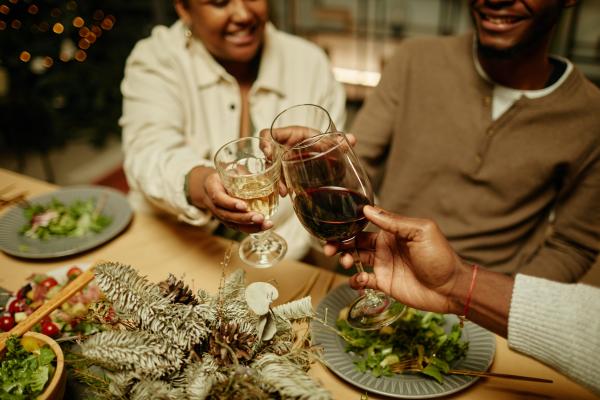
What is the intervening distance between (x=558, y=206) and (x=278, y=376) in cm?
132

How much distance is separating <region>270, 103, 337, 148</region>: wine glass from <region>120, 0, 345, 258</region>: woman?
0.39 metres

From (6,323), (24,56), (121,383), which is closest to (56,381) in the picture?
(121,383)

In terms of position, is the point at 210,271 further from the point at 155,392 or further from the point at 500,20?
the point at 500,20

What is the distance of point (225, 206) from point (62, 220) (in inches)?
26.6

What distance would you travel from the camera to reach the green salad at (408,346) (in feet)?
3.08

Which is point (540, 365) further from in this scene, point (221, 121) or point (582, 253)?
point (221, 121)

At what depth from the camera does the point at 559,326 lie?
0.89 m

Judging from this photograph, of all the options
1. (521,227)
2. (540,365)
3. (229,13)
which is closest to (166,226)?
(229,13)

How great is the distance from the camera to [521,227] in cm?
165

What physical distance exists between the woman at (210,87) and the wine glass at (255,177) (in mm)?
345

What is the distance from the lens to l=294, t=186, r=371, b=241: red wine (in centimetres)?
91

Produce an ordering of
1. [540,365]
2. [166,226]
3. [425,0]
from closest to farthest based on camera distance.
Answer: [540,365], [166,226], [425,0]

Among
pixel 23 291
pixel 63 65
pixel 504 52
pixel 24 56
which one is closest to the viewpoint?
pixel 23 291

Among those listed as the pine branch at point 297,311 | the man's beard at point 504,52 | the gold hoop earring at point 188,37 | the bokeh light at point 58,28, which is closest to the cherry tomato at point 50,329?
the pine branch at point 297,311
